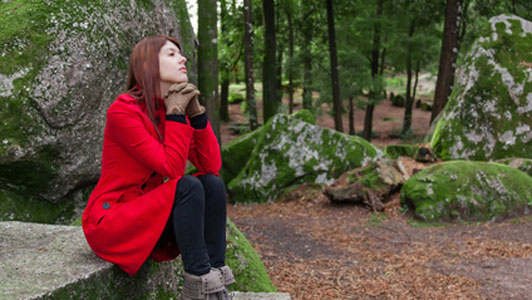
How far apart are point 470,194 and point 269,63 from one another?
885cm

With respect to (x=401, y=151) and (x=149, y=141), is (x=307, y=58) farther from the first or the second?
(x=149, y=141)

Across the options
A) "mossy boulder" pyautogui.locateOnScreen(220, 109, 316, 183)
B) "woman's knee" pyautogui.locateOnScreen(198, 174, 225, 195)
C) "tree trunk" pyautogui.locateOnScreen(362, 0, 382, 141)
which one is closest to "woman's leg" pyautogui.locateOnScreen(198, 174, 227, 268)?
"woman's knee" pyautogui.locateOnScreen(198, 174, 225, 195)

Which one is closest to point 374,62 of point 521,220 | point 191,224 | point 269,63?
point 269,63

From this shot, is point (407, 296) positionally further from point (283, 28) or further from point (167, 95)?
point (283, 28)

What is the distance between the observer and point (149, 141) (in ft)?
9.16

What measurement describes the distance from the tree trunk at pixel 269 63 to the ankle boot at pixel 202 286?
38.3ft

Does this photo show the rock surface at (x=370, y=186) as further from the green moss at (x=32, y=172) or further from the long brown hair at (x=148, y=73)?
the long brown hair at (x=148, y=73)

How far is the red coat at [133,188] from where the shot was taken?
2.73 metres

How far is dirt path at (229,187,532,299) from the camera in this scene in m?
4.57

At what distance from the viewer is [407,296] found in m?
4.42

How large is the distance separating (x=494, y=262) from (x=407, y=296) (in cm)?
162

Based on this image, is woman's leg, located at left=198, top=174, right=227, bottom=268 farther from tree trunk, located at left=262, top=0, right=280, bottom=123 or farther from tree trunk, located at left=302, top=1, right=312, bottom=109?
tree trunk, located at left=302, top=1, right=312, bottom=109

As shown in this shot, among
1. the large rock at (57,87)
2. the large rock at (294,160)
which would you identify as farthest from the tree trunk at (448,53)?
the large rock at (57,87)

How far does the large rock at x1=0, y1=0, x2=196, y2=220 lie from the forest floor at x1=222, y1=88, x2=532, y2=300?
2.51 m
